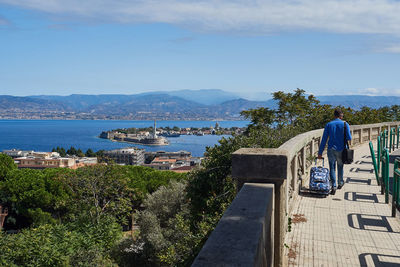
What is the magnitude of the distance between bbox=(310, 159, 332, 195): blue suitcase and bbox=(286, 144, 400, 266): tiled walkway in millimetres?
141

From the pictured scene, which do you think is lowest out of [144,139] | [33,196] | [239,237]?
[144,139]

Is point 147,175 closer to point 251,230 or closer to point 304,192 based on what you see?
point 304,192

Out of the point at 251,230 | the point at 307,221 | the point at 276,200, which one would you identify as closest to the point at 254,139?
the point at 307,221

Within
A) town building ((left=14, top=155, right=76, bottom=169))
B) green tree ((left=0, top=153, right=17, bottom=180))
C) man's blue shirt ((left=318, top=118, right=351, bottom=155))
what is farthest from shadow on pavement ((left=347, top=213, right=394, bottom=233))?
town building ((left=14, top=155, right=76, bottom=169))

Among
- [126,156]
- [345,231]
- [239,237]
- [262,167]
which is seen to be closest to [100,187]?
[345,231]

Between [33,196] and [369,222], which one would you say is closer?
[369,222]

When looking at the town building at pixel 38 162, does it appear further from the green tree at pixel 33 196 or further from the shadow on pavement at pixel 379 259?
the shadow on pavement at pixel 379 259

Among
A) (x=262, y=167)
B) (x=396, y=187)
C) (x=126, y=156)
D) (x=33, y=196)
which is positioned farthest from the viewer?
(x=126, y=156)

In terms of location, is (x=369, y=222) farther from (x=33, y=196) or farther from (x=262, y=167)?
(x=33, y=196)

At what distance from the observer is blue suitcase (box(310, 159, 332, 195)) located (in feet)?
21.9

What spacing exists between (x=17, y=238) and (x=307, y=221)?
494 inches

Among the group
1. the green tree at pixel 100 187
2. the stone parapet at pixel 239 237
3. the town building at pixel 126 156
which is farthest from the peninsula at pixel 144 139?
the stone parapet at pixel 239 237

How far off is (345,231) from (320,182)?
187 centimetres

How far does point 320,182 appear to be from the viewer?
6.79 meters
